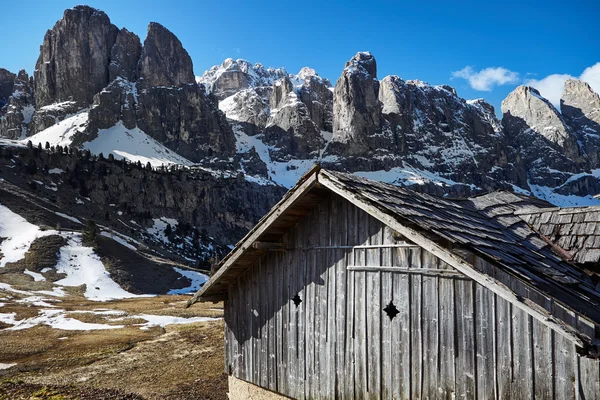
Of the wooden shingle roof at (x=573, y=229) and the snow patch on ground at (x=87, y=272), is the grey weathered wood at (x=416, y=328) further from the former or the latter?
the snow patch on ground at (x=87, y=272)

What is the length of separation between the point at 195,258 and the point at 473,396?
11134cm

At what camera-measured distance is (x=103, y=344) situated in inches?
1052

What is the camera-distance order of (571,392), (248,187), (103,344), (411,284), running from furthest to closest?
(248,187) → (103,344) → (411,284) → (571,392)

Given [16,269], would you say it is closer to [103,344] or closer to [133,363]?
[103,344]

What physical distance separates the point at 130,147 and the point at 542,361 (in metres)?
203

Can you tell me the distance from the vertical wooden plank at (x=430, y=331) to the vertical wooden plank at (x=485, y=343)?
614mm

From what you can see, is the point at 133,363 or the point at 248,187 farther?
the point at 248,187

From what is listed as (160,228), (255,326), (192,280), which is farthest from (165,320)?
(160,228)

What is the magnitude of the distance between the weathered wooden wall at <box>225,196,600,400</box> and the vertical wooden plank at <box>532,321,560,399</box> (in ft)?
0.04

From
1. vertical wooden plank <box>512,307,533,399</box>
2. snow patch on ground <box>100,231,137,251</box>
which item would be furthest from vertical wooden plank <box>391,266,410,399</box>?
snow patch on ground <box>100,231,137,251</box>

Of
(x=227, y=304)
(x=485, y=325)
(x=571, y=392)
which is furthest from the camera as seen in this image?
(x=227, y=304)

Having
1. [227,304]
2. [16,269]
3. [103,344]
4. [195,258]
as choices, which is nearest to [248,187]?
[195,258]

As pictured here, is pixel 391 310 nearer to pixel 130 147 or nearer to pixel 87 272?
pixel 87 272

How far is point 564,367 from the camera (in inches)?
194
